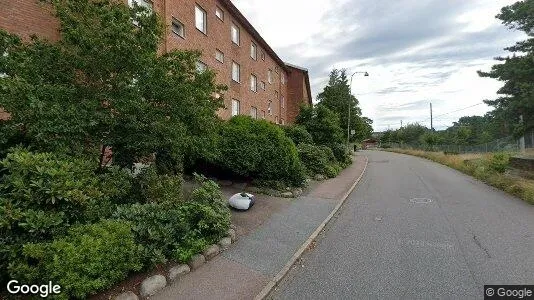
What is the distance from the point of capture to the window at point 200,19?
19214mm

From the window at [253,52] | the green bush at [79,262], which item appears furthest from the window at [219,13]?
the green bush at [79,262]

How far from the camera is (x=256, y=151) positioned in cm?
1223

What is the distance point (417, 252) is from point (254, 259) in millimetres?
3198

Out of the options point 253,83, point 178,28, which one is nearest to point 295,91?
point 253,83

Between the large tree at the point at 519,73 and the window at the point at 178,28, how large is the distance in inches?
812

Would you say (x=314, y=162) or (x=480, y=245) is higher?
(x=314, y=162)

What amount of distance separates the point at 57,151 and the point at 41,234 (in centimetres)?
141

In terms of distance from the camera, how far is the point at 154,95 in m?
7.02

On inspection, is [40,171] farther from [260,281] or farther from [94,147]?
[260,281]

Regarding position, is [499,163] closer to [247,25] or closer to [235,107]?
[235,107]

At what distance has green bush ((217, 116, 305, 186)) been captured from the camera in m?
12.1

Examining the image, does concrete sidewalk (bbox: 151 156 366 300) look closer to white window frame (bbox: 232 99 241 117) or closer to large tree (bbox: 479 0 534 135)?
white window frame (bbox: 232 99 241 117)

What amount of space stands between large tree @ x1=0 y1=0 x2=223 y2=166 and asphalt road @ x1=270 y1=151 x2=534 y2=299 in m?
3.99

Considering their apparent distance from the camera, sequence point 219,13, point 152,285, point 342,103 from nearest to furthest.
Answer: point 152,285
point 219,13
point 342,103
